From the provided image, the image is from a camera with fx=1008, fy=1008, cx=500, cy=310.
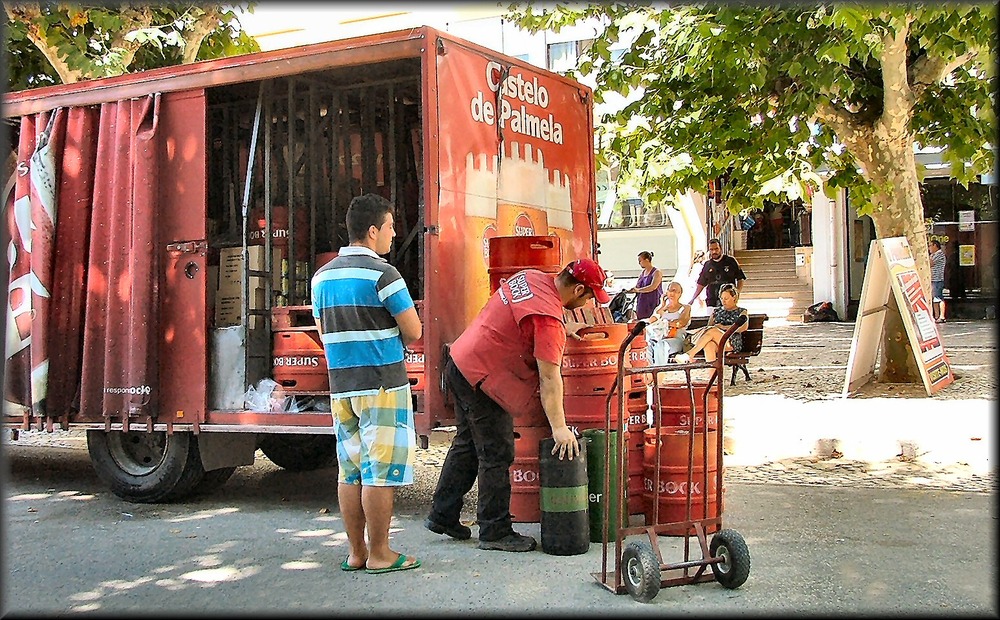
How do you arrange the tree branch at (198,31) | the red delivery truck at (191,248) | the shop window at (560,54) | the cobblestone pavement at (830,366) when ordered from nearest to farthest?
the red delivery truck at (191,248)
the cobblestone pavement at (830,366)
the tree branch at (198,31)
the shop window at (560,54)

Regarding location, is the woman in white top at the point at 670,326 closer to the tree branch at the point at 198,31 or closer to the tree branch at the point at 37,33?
the tree branch at the point at 198,31

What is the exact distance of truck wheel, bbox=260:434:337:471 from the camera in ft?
27.1

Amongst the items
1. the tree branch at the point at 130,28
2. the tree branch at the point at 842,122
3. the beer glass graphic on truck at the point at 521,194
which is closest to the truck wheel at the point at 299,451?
the beer glass graphic on truck at the point at 521,194

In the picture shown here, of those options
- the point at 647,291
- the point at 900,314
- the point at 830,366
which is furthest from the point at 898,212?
the point at 647,291

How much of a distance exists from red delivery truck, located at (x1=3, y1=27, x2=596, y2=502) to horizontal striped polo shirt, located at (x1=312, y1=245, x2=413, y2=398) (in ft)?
4.23

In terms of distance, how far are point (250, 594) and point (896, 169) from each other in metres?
9.04

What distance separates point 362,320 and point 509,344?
85cm

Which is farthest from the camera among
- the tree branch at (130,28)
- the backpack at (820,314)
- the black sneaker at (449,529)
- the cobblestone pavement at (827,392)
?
the backpack at (820,314)

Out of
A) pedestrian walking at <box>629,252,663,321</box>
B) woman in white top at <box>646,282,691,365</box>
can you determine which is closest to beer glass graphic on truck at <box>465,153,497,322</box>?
woman in white top at <box>646,282,691,365</box>

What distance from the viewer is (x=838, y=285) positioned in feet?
75.0

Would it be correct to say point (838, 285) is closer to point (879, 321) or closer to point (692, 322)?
point (692, 322)

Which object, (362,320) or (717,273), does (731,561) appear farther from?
(717,273)

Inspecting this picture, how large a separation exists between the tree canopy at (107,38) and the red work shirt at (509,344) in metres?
7.08

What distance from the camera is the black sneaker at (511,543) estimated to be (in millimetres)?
5508
